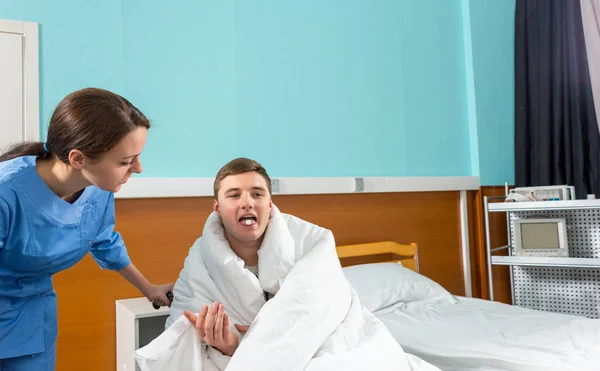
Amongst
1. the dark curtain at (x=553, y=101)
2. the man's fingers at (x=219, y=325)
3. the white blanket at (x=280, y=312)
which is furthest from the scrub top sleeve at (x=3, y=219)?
the dark curtain at (x=553, y=101)

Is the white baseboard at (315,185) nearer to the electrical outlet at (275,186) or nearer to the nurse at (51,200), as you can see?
the electrical outlet at (275,186)

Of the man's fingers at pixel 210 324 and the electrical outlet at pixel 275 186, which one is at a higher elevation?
the electrical outlet at pixel 275 186

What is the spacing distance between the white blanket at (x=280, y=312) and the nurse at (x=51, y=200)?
0.34 m

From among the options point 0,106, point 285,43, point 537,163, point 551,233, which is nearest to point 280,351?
point 0,106

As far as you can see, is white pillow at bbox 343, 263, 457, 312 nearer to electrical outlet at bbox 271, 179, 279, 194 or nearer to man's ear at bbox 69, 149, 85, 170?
electrical outlet at bbox 271, 179, 279, 194

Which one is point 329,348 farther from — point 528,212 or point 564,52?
point 564,52

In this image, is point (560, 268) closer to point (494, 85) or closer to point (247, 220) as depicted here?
point (494, 85)

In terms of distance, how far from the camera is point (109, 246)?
5.08ft

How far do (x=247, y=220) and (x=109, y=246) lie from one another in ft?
1.55

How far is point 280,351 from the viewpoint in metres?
1.17

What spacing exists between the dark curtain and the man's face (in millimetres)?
2641

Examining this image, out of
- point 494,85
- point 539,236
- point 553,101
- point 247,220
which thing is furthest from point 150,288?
point 553,101

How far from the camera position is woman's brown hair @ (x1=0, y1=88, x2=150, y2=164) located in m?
1.15

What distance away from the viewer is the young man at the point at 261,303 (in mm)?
1164
